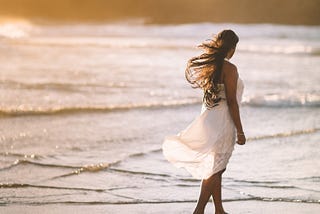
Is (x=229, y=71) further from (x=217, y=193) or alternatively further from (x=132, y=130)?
(x=132, y=130)

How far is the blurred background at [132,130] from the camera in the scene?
20.4ft

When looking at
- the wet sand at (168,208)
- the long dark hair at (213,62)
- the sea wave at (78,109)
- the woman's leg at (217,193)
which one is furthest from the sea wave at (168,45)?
the long dark hair at (213,62)

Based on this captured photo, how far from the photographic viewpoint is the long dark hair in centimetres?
518

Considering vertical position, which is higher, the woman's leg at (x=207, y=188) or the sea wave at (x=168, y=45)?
the sea wave at (x=168, y=45)

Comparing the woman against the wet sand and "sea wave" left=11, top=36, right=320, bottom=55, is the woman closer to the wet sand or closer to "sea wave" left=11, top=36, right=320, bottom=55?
the wet sand

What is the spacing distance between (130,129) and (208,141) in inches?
166

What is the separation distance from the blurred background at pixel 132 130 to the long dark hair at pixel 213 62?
46.0 inches

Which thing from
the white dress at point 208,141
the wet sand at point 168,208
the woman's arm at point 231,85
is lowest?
the wet sand at point 168,208

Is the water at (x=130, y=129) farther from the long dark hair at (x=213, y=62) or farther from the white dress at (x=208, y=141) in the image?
the long dark hair at (x=213, y=62)

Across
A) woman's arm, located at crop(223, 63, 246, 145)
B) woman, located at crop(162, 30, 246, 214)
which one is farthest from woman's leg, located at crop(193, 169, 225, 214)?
woman's arm, located at crop(223, 63, 246, 145)

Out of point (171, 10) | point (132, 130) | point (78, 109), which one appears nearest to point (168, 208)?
point (132, 130)

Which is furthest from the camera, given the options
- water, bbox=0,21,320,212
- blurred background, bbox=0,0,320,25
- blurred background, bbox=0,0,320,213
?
blurred background, bbox=0,0,320,25

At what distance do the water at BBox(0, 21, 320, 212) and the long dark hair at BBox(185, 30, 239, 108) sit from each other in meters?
1.28

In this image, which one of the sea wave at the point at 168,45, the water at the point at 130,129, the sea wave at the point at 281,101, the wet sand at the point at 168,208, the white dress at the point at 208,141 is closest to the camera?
the white dress at the point at 208,141
